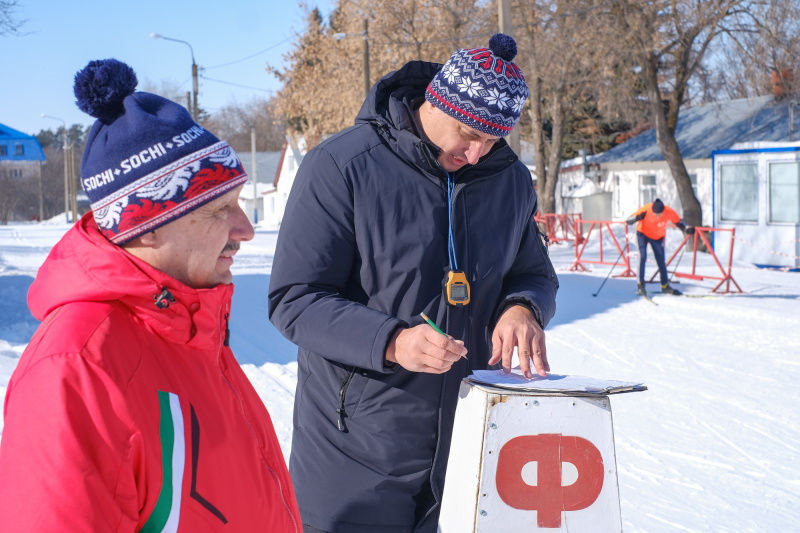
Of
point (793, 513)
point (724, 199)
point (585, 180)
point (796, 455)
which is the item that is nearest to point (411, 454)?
point (793, 513)

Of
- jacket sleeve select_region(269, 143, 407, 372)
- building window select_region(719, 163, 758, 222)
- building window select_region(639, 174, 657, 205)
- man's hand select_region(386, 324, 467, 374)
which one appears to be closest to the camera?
man's hand select_region(386, 324, 467, 374)

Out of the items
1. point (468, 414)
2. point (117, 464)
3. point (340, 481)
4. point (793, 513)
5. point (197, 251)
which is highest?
point (197, 251)

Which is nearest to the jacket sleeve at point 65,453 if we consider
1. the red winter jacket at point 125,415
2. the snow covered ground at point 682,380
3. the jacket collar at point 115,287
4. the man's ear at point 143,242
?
the red winter jacket at point 125,415

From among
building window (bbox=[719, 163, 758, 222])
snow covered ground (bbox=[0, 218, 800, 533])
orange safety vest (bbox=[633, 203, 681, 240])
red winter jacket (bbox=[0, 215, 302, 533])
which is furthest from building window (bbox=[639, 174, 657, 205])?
red winter jacket (bbox=[0, 215, 302, 533])

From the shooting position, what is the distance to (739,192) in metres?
16.6

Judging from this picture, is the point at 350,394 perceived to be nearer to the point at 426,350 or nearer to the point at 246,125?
the point at 426,350

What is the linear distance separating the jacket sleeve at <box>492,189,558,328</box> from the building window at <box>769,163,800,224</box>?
15.0 m

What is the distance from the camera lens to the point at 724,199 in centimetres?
1702

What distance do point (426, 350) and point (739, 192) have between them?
16765 mm

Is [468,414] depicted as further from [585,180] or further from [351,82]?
[585,180]

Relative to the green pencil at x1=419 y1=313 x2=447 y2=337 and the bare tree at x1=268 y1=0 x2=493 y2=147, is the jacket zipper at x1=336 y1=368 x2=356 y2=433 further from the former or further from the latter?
the bare tree at x1=268 y1=0 x2=493 y2=147

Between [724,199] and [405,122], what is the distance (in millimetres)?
16683

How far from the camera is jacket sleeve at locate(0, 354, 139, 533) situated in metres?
1.01

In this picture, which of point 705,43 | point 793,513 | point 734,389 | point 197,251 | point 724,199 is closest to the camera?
point 197,251
